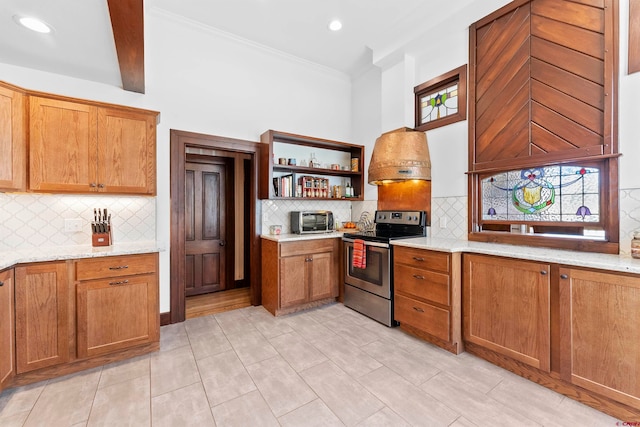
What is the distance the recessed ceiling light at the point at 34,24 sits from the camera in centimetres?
180

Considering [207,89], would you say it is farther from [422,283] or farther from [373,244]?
[422,283]

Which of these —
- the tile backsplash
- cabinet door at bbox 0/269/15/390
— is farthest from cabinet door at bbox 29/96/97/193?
cabinet door at bbox 0/269/15/390

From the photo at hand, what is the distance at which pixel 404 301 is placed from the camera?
2.79 meters

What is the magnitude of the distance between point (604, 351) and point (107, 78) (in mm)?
4456

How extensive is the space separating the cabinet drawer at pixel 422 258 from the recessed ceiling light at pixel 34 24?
3.28m

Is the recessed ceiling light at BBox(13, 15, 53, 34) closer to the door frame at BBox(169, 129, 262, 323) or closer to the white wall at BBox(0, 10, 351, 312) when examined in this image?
the white wall at BBox(0, 10, 351, 312)

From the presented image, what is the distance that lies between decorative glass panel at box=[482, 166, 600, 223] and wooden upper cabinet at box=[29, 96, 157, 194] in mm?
3408

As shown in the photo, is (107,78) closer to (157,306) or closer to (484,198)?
(157,306)

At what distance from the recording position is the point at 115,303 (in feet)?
7.43

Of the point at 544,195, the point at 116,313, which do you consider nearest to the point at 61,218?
the point at 116,313

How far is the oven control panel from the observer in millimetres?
3287

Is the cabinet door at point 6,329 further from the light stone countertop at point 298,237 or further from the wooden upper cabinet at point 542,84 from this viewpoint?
the wooden upper cabinet at point 542,84

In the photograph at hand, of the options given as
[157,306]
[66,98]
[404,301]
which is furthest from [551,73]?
[66,98]

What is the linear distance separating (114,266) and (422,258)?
8.76 ft
